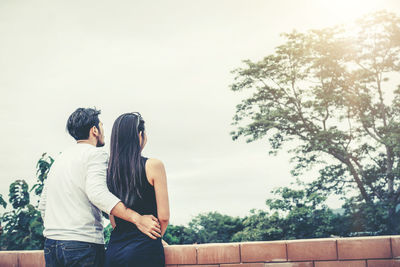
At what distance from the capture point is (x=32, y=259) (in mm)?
2771

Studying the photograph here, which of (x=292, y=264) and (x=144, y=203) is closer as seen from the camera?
(x=144, y=203)

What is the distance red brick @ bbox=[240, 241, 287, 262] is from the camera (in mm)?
2436

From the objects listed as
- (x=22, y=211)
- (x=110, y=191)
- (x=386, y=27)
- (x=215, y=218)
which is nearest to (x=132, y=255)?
(x=110, y=191)

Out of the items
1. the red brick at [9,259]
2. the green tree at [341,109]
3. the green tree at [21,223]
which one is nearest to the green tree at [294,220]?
the green tree at [341,109]

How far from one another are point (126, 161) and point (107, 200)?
174 millimetres

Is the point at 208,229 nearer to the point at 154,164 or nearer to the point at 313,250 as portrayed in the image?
the point at 313,250

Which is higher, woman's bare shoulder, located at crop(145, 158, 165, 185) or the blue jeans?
woman's bare shoulder, located at crop(145, 158, 165, 185)

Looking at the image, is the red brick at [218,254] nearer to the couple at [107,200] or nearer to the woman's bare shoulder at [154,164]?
the couple at [107,200]

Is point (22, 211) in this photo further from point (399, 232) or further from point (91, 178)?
point (399, 232)

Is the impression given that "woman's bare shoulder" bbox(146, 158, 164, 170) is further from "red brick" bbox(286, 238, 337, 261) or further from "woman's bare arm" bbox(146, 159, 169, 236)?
"red brick" bbox(286, 238, 337, 261)

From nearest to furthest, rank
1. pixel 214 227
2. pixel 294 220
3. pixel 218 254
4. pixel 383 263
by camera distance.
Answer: pixel 383 263, pixel 218 254, pixel 294 220, pixel 214 227

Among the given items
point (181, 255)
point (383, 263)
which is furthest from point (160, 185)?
point (383, 263)

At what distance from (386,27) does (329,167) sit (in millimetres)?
5878

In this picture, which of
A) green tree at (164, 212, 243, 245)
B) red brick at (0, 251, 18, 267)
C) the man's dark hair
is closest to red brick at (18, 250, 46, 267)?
red brick at (0, 251, 18, 267)
